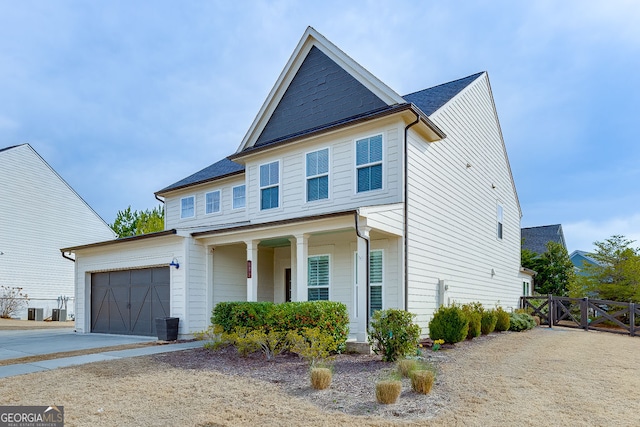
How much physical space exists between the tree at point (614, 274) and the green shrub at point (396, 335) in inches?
659

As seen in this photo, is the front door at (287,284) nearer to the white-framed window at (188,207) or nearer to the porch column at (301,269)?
the porch column at (301,269)

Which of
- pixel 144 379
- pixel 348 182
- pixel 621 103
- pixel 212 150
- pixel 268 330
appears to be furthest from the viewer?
pixel 212 150

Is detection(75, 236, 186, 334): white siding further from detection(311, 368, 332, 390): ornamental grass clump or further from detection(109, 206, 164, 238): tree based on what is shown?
detection(109, 206, 164, 238): tree

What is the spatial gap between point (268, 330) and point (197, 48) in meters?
9.98

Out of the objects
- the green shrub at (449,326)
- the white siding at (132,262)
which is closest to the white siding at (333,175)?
the white siding at (132,262)

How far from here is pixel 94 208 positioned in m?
33.2

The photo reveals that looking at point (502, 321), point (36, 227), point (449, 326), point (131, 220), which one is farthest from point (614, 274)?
point (131, 220)

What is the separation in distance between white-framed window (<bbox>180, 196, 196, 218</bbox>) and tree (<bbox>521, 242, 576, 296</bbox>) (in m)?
20.5

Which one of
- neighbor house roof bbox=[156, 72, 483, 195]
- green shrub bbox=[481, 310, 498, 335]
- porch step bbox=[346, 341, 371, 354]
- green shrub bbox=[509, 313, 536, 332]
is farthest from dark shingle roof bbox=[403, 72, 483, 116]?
green shrub bbox=[509, 313, 536, 332]

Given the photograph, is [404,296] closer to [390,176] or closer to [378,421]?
[390,176]

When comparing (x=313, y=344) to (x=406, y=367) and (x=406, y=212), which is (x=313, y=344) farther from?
(x=406, y=212)

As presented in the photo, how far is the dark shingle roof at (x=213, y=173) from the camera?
58.4 feet

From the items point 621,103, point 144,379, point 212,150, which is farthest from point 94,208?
point 621,103

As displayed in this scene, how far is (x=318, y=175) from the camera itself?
1333 cm
